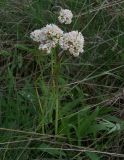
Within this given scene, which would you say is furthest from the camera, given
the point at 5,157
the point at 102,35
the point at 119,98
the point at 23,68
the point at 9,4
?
the point at 9,4

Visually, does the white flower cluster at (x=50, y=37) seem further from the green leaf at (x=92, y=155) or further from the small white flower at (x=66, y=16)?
the green leaf at (x=92, y=155)

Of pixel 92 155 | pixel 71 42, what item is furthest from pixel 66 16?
pixel 92 155

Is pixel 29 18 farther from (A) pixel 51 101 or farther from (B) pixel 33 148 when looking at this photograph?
(B) pixel 33 148

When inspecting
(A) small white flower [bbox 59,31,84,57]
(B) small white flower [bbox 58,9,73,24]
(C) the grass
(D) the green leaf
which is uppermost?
(B) small white flower [bbox 58,9,73,24]

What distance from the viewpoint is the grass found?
Answer: 5.43 feet

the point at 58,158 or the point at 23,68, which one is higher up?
the point at 23,68

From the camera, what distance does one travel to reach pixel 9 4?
2350 millimetres

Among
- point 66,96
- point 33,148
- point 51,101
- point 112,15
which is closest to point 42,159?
point 33,148

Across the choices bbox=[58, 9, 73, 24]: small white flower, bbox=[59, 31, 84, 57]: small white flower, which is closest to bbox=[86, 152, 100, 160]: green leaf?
bbox=[59, 31, 84, 57]: small white flower

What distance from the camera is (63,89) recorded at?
1.78m

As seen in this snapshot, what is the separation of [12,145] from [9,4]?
3.18 feet

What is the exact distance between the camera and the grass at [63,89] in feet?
5.43

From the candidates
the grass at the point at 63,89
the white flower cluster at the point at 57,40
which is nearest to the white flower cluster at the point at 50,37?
the white flower cluster at the point at 57,40

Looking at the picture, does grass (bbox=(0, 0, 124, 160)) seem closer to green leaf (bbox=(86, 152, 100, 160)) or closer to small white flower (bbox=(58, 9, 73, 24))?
green leaf (bbox=(86, 152, 100, 160))
